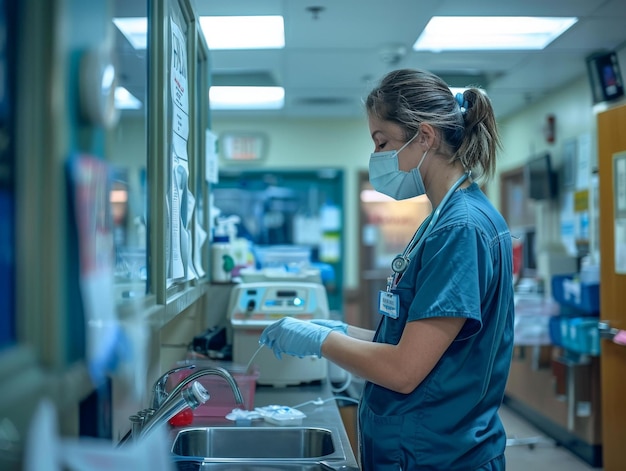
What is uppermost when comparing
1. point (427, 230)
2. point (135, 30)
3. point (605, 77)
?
point (605, 77)

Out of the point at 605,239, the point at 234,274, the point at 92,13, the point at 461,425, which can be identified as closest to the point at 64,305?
the point at 92,13

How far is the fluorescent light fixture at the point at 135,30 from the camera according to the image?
1.20m

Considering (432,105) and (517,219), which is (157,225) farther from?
(517,219)

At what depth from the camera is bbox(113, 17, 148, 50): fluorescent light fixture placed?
1.20 meters

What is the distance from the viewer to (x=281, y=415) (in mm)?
1888

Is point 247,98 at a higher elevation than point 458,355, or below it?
higher

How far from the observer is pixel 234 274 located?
290 cm

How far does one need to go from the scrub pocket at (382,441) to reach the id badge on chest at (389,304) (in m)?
0.21

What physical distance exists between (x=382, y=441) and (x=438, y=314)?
326 mm

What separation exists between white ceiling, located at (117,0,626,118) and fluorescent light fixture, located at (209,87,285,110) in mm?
109

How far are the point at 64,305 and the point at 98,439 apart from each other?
315 mm

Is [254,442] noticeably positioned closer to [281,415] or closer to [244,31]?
[281,415]

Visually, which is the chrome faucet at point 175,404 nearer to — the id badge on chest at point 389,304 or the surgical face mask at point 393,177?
the id badge on chest at point 389,304

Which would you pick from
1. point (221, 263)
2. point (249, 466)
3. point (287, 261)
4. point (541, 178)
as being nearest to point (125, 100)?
point (249, 466)
